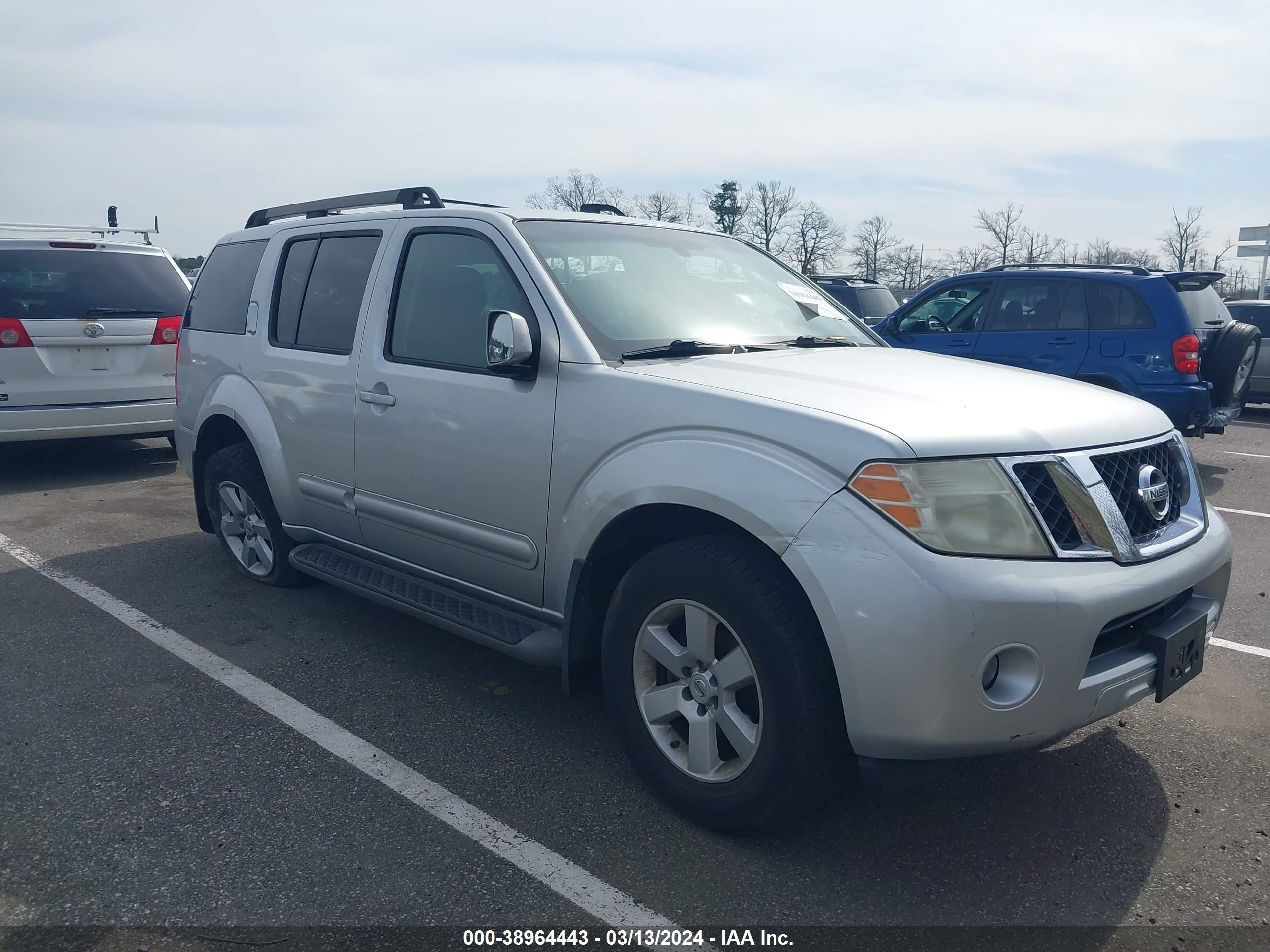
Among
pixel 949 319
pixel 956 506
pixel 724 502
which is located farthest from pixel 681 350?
pixel 949 319

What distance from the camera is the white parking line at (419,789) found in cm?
270

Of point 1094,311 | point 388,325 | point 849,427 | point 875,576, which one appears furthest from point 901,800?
point 1094,311

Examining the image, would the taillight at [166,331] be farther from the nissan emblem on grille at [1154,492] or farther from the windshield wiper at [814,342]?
the nissan emblem on grille at [1154,492]

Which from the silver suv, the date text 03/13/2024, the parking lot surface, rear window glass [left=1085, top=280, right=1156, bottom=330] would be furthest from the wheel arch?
rear window glass [left=1085, top=280, right=1156, bottom=330]

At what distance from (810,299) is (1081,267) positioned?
19.3 ft

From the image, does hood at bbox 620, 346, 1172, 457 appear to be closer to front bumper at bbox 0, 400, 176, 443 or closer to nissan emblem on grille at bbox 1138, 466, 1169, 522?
nissan emblem on grille at bbox 1138, 466, 1169, 522

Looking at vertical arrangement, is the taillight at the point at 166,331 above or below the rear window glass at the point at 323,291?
below

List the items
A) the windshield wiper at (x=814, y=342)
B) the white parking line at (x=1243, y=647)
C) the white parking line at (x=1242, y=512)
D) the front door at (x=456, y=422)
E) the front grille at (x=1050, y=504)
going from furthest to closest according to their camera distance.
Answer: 1. the white parking line at (x=1242, y=512)
2. the white parking line at (x=1243, y=647)
3. the windshield wiper at (x=814, y=342)
4. the front door at (x=456, y=422)
5. the front grille at (x=1050, y=504)

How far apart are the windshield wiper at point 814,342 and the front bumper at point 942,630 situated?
1.37 m

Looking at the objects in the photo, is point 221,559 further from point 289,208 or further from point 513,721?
point 513,721

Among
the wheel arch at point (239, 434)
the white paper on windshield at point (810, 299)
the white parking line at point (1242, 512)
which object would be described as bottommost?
the white parking line at point (1242, 512)

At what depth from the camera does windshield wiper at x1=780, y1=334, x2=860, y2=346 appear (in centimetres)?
389

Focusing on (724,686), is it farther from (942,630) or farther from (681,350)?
(681,350)

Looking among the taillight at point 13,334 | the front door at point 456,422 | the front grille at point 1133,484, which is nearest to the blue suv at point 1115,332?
the front grille at point 1133,484
